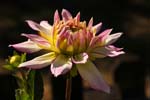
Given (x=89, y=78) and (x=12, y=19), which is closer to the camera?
(x=89, y=78)

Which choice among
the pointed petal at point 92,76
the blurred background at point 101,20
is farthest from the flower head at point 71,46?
the blurred background at point 101,20

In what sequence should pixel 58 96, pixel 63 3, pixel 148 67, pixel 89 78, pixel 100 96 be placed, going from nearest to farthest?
pixel 89 78 → pixel 58 96 → pixel 100 96 → pixel 148 67 → pixel 63 3

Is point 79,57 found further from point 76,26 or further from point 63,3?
point 63,3

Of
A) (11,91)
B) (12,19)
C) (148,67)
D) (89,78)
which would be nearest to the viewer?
(89,78)

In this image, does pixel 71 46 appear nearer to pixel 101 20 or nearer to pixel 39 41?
pixel 39 41

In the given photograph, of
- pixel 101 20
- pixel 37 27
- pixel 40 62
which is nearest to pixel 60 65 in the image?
pixel 40 62

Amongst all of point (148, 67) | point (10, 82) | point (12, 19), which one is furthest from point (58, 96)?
point (12, 19)

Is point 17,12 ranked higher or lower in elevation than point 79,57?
higher
